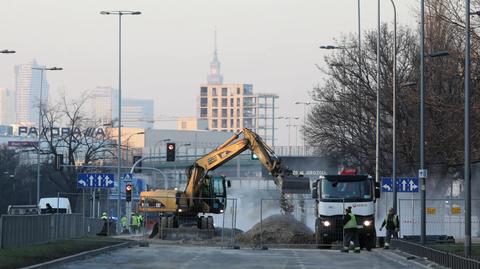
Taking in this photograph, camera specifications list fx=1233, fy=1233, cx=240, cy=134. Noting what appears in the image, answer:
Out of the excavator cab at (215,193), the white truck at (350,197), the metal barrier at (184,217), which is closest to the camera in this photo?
the white truck at (350,197)

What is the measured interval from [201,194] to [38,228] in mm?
19613

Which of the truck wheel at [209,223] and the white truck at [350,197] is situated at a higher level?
the white truck at [350,197]

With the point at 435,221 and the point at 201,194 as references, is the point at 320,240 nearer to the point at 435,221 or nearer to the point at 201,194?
the point at 435,221

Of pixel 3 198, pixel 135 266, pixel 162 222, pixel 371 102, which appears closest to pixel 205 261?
pixel 135 266

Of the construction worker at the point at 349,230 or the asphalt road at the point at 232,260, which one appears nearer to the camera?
the asphalt road at the point at 232,260

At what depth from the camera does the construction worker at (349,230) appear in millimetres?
40875

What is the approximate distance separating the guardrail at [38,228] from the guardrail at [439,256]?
11.0 meters

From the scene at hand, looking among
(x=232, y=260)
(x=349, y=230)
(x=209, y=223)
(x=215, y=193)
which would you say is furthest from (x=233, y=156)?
(x=232, y=260)

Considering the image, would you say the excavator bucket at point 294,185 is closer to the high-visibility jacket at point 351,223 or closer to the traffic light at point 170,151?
the high-visibility jacket at point 351,223

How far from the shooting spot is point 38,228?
3634 cm

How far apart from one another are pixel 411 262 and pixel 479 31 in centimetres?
1703

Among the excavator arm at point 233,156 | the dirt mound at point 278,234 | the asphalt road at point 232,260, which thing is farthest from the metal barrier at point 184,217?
the asphalt road at point 232,260

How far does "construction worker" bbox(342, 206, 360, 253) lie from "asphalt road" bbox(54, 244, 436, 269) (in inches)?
53.8

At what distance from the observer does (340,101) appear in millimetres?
71000
